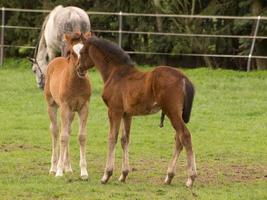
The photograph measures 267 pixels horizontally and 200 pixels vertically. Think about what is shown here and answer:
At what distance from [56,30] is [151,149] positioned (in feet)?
19.0

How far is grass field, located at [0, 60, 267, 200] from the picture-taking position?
9062 millimetres

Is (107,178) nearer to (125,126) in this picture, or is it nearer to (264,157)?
(125,126)

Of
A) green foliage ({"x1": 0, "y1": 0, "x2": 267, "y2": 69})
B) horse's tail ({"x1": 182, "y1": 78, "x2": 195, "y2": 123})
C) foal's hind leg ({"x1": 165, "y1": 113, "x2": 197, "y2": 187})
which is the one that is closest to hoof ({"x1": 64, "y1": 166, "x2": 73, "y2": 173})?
foal's hind leg ({"x1": 165, "y1": 113, "x2": 197, "y2": 187})

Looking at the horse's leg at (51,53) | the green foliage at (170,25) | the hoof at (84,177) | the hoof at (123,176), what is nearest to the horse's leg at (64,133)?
the hoof at (84,177)

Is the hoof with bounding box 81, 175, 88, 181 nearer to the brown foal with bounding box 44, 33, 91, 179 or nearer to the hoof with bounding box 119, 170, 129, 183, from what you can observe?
the brown foal with bounding box 44, 33, 91, 179

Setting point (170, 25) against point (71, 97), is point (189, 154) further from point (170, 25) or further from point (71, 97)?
point (170, 25)

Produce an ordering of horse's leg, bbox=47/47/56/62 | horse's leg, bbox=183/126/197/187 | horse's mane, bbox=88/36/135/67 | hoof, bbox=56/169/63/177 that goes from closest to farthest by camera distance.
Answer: horse's leg, bbox=183/126/197/187 < horse's mane, bbox=88/36/135/67 < hoof, bbox=56/169/63/177 < horse's leg, bbox=47/47/56/62

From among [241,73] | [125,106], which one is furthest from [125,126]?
[241,73]

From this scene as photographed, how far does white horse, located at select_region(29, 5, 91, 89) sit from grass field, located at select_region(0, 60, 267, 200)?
873mm

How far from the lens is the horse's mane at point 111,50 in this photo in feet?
32.0

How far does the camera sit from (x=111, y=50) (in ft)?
32.1

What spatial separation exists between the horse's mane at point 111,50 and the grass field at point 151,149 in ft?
4.76

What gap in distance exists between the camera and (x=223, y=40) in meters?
25.4

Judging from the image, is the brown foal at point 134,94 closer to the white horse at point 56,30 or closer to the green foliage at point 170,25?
the white horse at point 56,30
